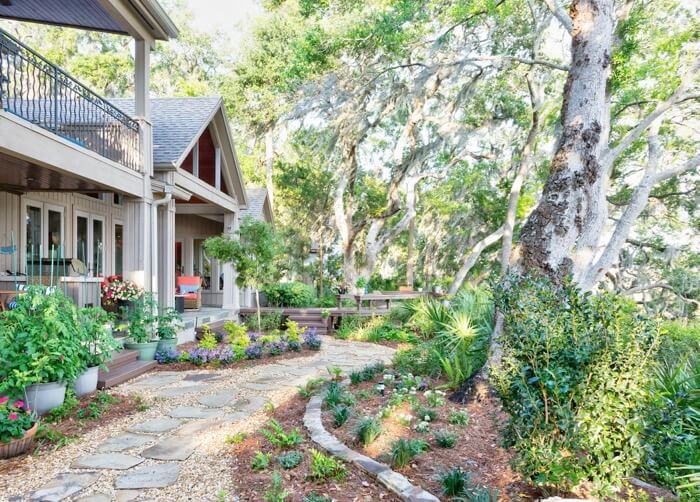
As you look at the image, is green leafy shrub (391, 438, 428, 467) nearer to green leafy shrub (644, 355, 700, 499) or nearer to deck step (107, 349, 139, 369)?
green leafy shrub (644, 355, 700, 499)

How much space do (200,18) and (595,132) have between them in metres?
28.2

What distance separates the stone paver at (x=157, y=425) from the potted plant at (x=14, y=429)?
0.83 meters

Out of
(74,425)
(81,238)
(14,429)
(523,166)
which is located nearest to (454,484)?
(14,429)

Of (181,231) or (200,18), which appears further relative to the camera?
(200,18)

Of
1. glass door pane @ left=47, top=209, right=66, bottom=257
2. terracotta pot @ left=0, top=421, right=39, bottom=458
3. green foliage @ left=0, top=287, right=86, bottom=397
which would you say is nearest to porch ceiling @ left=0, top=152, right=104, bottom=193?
glass door pane @ left=47, top=209, right=66, bottom=257

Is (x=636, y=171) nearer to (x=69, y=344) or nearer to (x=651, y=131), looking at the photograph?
(x=651, y=131)

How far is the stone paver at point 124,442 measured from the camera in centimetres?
375

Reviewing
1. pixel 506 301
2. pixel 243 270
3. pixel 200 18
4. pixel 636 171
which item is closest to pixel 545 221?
pixel 506 301

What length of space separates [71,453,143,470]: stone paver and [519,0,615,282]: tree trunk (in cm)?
396

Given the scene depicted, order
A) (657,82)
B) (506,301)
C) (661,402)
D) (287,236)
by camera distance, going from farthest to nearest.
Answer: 1. (287,236)
2. (657,82)
3. (506,301)
4. (661,402)

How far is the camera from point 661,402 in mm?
2498

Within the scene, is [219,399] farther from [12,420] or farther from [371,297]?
[371,297]

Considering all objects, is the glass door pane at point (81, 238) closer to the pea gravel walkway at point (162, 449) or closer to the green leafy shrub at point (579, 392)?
the pea gravel walkway at point (162, 449)

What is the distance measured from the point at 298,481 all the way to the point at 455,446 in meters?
1.23
